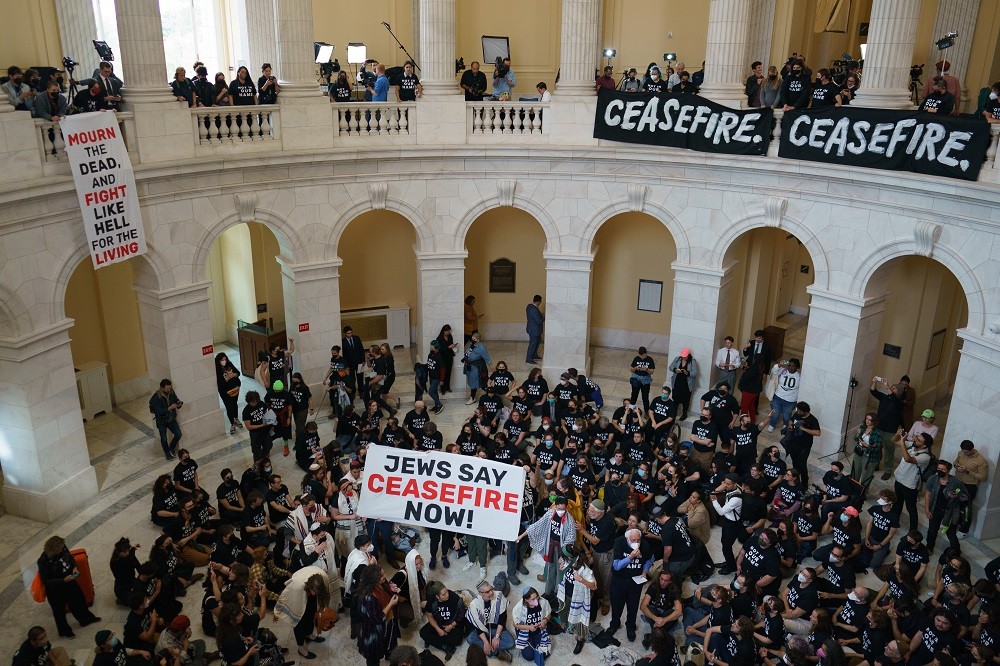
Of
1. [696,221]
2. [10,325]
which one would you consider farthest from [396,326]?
[10,325]

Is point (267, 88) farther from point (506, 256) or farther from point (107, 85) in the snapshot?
point (506, 256)

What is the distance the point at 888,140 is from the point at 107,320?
18.2 metres

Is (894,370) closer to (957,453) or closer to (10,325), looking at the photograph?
(957,453)

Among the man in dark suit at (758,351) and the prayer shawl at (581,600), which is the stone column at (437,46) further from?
the prayer shawl at (581,600)

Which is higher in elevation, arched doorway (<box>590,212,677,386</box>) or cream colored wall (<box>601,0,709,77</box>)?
cream colored wall (<box>601,0,709,77</box>)

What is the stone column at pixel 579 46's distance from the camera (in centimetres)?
2166

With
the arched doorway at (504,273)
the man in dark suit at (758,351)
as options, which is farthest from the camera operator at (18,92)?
the man in dark suit at (758,351)

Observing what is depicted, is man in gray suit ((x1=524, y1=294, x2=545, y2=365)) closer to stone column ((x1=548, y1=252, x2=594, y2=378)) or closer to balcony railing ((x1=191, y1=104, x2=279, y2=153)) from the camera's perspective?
stone column ((x1=548, y1=252, x2=594, y2=378))

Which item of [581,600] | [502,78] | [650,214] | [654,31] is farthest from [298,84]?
[581,600]

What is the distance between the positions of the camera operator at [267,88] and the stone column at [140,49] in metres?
2.53

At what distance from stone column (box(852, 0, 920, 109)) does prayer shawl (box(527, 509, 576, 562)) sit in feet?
36.9

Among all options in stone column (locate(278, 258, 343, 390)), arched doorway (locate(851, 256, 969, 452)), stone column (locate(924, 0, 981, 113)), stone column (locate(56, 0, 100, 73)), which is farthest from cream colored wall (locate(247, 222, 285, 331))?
stone column (locate(924, 0, 981, 113))

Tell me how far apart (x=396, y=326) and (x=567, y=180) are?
7.21 m

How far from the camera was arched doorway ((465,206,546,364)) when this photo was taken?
26469 mm
